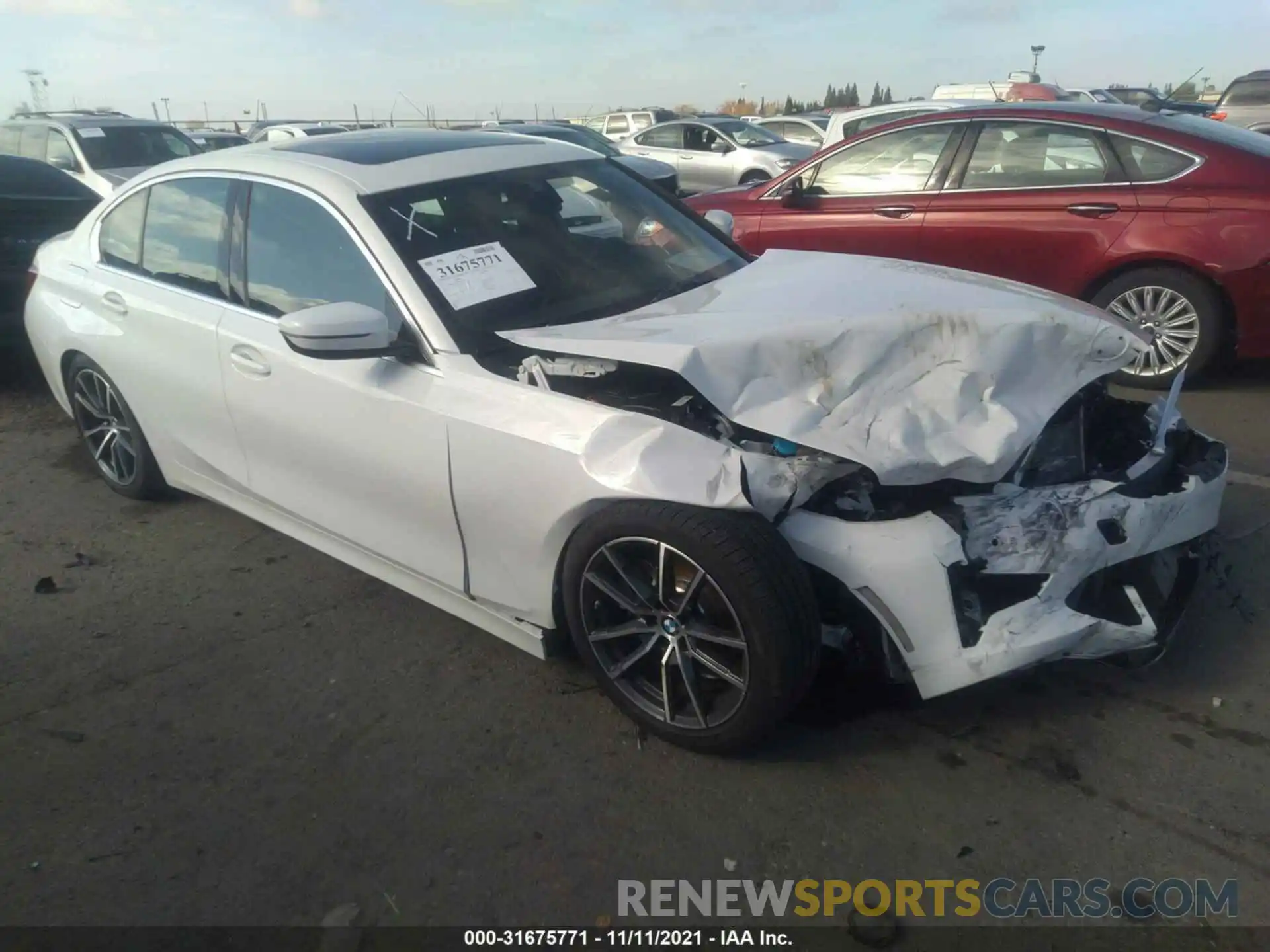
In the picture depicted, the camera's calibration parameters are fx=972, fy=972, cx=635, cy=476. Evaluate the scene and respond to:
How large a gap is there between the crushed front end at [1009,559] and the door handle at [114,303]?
10.1 feet

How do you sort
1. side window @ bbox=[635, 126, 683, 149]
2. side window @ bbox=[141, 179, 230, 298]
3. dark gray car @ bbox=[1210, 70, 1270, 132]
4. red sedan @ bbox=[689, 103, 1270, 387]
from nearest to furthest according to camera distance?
side window @ bbox=[141, 179, 230, 298], red sedan @ bbox=[689, 103, 1270, 387], dark gray car @ bbox=[1210, 70, 1270, 132], side window @ bbox=[635, 126, 683, 149]

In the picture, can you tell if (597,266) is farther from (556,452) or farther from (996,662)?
(996,662)

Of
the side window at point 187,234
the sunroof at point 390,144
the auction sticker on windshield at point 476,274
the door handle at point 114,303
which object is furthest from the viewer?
the door handle at point 114,303

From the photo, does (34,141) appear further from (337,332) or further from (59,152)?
(337,332)

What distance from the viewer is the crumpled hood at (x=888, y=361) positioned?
258 cm

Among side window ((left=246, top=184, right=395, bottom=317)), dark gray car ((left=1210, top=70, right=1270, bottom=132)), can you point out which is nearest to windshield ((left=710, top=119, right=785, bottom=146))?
dark gray car ((left=1210, top=70, right=1270, bottom=132))

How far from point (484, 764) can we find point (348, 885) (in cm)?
51

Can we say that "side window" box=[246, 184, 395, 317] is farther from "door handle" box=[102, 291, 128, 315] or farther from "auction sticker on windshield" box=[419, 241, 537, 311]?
"door handle" box=[102, 291, 128, 315]

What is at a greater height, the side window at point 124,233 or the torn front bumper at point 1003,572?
the side window at point 124,233

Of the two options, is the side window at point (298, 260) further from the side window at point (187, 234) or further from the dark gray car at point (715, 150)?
the dark gray car at point (715, 150)

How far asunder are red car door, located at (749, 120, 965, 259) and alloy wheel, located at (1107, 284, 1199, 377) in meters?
1.31

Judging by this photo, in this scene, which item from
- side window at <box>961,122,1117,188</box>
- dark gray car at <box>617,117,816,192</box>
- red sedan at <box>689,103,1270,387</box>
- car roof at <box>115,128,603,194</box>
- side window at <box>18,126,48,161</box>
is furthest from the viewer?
dark gray car at <box>617,117,816,192</box>

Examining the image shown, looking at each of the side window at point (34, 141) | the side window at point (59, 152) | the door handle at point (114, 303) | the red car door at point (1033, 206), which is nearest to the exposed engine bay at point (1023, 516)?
the door handle at point (114, 303)

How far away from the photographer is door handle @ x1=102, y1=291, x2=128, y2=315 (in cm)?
408
